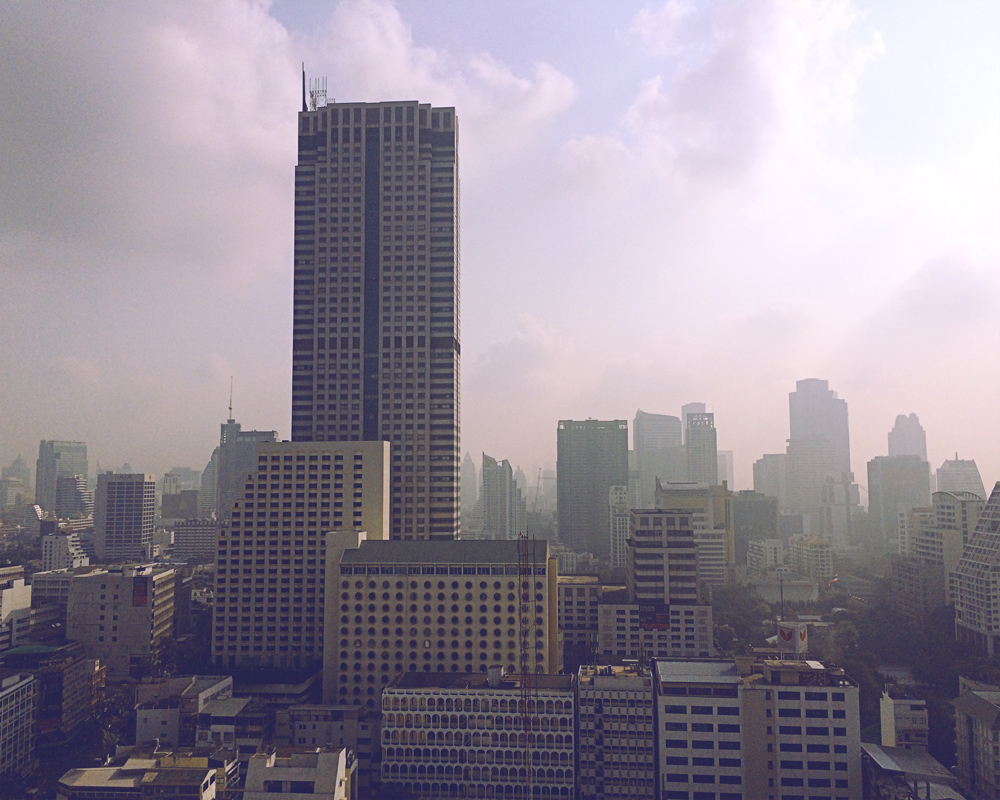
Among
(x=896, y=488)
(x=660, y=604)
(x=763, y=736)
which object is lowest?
(x=763, y=736)

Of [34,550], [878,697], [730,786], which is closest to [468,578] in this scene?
[730,786]

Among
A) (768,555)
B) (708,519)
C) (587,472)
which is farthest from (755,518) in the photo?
(708,519)

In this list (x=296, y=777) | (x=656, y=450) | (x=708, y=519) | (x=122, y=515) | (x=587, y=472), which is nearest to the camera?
(x=296, y=777)

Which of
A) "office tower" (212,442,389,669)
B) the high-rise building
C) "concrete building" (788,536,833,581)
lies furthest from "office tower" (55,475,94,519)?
"concrete building" (788,536,833,581)

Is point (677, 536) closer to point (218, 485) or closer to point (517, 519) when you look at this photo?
point (517, 519)

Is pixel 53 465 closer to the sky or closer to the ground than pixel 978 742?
closer to the sky

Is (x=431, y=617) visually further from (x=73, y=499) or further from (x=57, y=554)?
(x=73, y=499)

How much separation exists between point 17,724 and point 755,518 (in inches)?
3827

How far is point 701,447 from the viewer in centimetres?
12756

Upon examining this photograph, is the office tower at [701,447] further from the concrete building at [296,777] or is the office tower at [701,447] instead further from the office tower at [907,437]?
the concrete building at [296,777]

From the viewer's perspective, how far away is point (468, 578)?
37656 mm

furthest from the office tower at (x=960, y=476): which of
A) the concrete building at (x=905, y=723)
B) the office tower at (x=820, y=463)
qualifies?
the concrete building at (x=905, y=723)

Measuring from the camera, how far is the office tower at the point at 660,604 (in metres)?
48.3

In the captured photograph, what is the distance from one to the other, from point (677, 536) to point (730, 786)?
23776 mm
